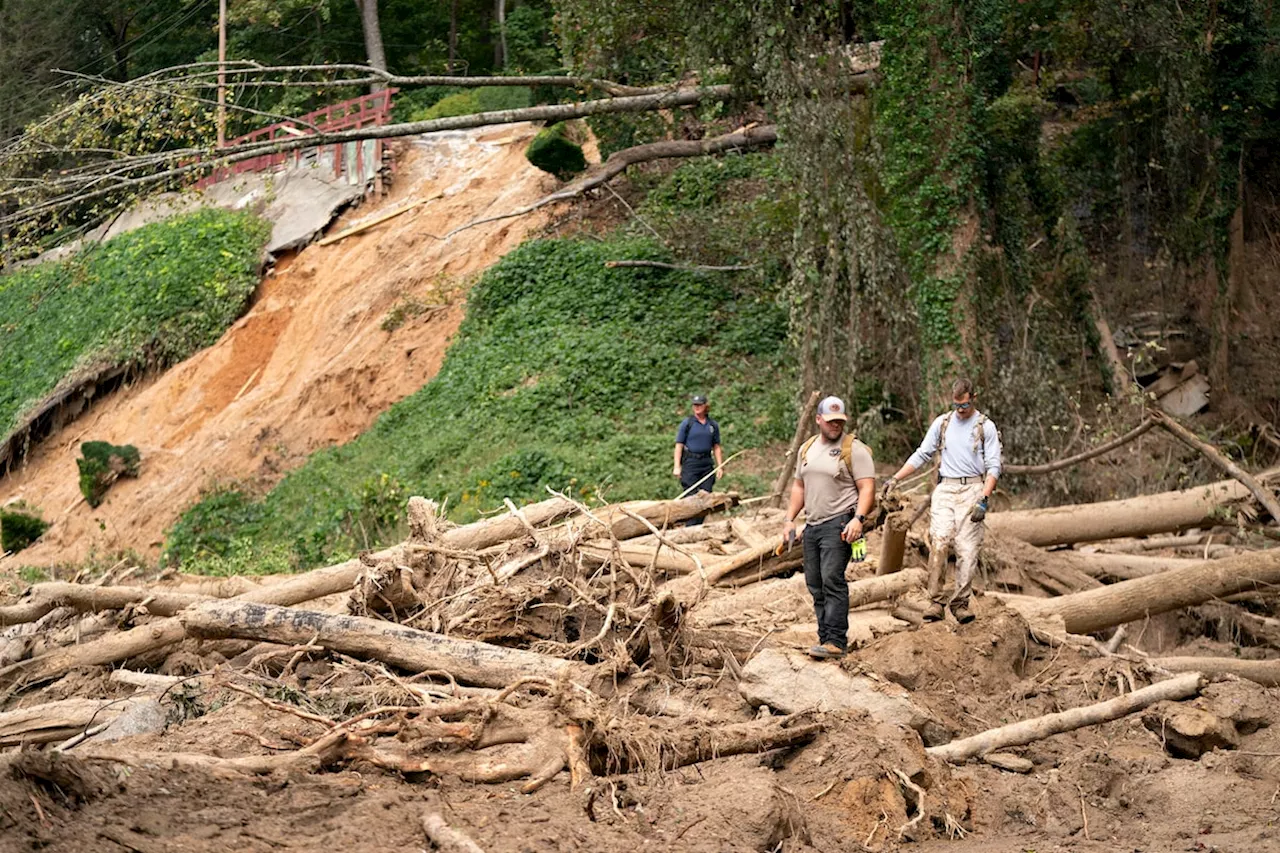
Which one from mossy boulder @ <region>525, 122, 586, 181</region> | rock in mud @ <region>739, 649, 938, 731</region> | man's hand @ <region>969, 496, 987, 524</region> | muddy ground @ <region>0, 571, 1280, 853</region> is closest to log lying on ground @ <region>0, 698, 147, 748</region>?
muddy ground @ <region>0, 571, 1280, 853</region>

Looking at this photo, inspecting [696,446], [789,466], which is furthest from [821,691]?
[696,446]

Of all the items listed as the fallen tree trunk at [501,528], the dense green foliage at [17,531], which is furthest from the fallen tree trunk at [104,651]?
the dense green foliage at [17,531]

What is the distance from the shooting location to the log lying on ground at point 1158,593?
1069 centimetres

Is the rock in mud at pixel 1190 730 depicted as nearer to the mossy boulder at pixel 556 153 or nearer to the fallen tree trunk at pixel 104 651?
the fallen tree trunk at pixel 104 651

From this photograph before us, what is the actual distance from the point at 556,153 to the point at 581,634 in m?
18.0

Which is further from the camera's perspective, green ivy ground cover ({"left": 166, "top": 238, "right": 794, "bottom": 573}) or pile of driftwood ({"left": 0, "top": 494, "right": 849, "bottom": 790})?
green ivy ground cover ({"left": 166, "top": 238, "right": 794, "bottom": 573})

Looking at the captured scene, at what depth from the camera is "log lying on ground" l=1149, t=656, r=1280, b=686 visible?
9.97 meters

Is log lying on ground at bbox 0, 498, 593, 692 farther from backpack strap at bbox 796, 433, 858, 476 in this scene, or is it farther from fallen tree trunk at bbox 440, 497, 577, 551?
backpack strap at bbox 796, 433, 858, 476

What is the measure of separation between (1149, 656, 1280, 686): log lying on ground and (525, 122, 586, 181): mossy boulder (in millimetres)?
18024

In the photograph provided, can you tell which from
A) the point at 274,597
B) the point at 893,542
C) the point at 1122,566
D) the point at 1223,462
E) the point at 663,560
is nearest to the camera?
the point at 893,542

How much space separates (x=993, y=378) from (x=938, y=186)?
8.23 ft

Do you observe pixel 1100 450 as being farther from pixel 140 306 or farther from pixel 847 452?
pixel 140 306

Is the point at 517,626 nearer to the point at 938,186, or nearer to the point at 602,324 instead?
the point at 938,186

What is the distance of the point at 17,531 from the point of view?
81.1ft
